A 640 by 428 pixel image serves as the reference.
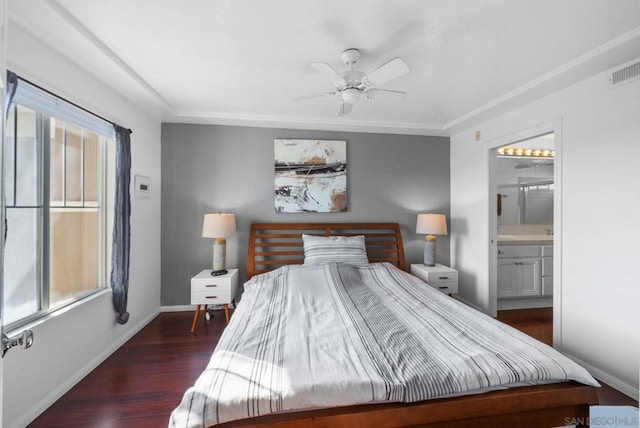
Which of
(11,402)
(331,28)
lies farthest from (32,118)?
(331,28)

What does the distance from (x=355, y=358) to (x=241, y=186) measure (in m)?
2.59

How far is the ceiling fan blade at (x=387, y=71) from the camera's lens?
5.65 feet

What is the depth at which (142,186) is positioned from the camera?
2.90 m

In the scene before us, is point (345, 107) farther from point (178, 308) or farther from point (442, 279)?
point (178, 308)

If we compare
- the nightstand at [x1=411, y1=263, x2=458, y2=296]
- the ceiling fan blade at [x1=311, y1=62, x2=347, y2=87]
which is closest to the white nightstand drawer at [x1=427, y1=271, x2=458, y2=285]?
the nightstand at [x1=411, y1=263, x2=458, y2=296]

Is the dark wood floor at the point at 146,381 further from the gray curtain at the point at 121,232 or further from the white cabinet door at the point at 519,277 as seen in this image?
the white cabinet door at the point at 519,277

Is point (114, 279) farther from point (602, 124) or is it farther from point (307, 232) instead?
point (602, 124)

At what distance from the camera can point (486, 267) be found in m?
3.25

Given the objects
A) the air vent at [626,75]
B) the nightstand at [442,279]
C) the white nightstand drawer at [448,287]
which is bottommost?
the white nightstand drawer at [448,287]

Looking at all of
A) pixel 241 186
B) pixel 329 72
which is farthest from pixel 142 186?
pixel 329 72

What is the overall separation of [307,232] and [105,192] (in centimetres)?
211

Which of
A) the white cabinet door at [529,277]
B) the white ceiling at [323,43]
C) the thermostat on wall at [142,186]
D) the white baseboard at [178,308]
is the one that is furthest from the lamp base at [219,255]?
the white cabinet door at [529,277]

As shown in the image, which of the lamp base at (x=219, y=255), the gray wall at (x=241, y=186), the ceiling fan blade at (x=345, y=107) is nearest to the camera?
the ceiling fan blade at (x=345, y=107)

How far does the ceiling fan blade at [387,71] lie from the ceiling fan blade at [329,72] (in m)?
0.18
